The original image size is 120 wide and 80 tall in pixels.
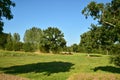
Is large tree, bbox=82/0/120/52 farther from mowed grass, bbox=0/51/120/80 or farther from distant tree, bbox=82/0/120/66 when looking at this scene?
mowed grass, bbox=0/51/120/80

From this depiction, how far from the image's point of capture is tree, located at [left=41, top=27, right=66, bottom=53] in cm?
12631

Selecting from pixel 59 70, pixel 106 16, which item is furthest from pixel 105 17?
pixel 59 70

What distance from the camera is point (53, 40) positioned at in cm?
13025

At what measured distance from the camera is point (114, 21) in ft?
88.3

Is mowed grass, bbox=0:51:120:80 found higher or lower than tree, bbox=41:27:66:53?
lower

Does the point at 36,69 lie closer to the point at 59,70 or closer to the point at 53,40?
the point at 59,70

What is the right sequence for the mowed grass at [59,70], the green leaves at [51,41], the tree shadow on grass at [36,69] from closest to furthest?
the mowed grass at [59,70] → the tree shadow on grass at [36,69] → the green leaves at [51,41]

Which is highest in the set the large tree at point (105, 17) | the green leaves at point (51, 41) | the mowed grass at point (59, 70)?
the green leaves at point (51, 41)

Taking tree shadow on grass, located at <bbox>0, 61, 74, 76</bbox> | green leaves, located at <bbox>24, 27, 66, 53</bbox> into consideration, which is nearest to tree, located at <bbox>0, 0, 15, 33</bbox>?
tree shadow on grass, located at <bbox>0, 61, 74, 76</bbox>

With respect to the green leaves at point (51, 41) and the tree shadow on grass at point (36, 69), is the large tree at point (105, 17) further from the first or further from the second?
the green leaves at point (51, 41)

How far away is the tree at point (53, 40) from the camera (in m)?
126

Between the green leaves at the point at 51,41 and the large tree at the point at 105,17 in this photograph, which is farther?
the green leaves at the point at 51,41

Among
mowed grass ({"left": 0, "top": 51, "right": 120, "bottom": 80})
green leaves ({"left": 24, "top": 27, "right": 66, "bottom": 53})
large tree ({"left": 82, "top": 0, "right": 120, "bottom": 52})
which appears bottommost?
mowed grass ({"left": 0, "top": 51, "right": 120, "bottom": 80})

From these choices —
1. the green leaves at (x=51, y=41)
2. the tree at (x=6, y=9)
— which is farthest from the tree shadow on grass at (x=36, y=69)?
the green leaves at (x=51, y=41)
